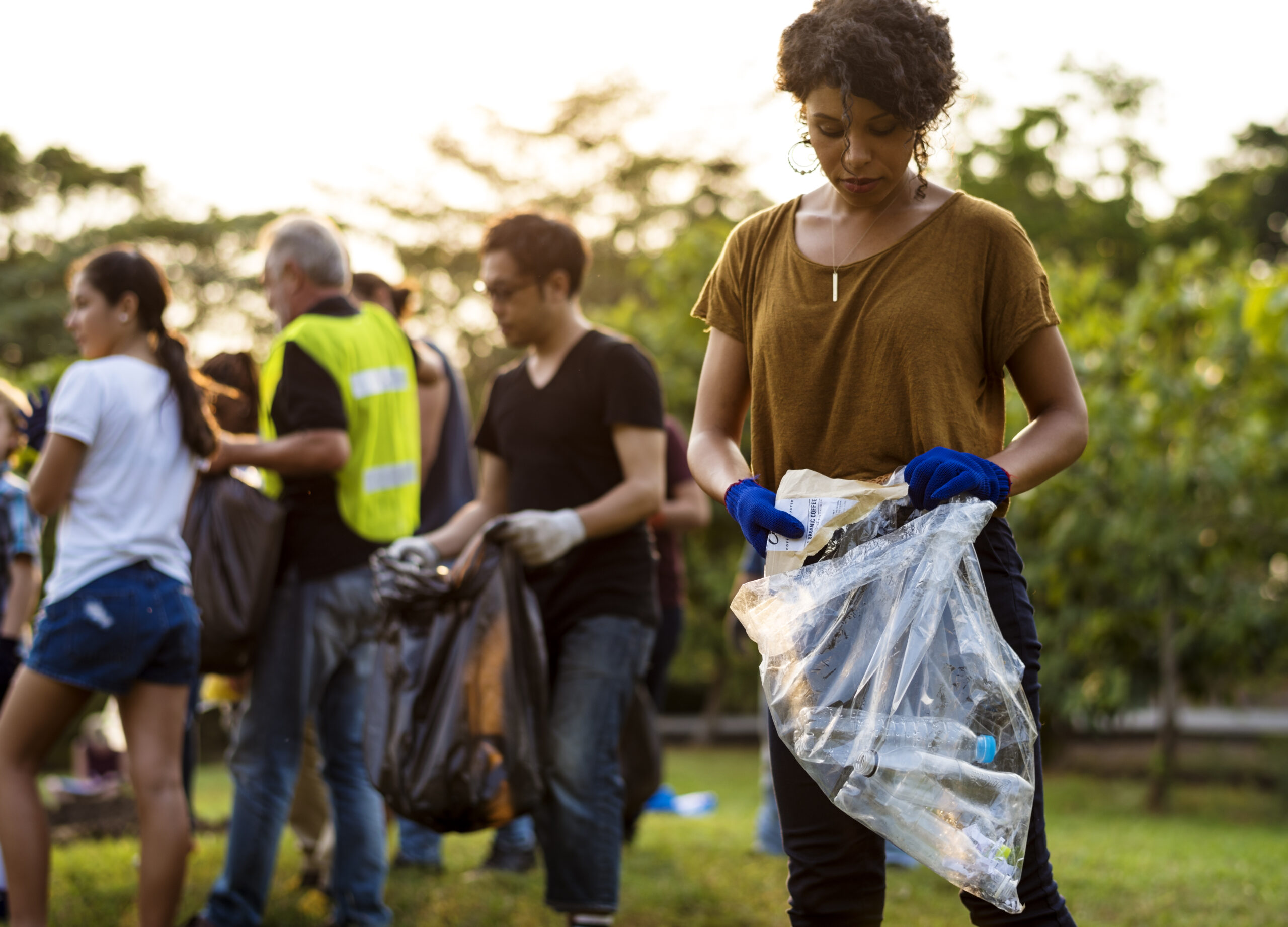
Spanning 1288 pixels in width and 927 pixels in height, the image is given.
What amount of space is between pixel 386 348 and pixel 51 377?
5.65m

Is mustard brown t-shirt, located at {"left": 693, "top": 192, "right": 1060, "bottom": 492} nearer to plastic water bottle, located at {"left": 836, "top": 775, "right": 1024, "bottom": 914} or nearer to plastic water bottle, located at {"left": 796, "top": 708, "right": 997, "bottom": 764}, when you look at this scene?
plastic water bottle, located at {"left": 796, "top": 708, "right": 997, "bottom": 764}

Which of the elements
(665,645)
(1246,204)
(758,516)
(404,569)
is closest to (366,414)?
(404,569)

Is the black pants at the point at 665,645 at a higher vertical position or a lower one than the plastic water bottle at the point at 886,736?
lower

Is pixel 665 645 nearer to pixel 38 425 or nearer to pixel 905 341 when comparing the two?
pixel 38 425

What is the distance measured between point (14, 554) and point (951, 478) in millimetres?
3400

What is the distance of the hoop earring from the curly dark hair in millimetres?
55

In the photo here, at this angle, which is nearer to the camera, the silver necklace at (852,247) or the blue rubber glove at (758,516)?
the blue rubber glove at (758,516)

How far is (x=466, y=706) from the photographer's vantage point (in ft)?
10.5

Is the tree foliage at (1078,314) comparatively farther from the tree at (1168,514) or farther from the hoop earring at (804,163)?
the hoop earring at (804,163)

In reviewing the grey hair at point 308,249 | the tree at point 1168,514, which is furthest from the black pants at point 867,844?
the tree at point 1168,514

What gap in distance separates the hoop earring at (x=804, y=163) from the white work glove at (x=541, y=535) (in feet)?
4.33

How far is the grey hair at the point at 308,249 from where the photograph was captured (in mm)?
4090

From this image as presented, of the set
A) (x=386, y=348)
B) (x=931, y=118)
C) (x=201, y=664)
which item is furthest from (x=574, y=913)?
(x=931, y=118)

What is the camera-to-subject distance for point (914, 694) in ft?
6.59
